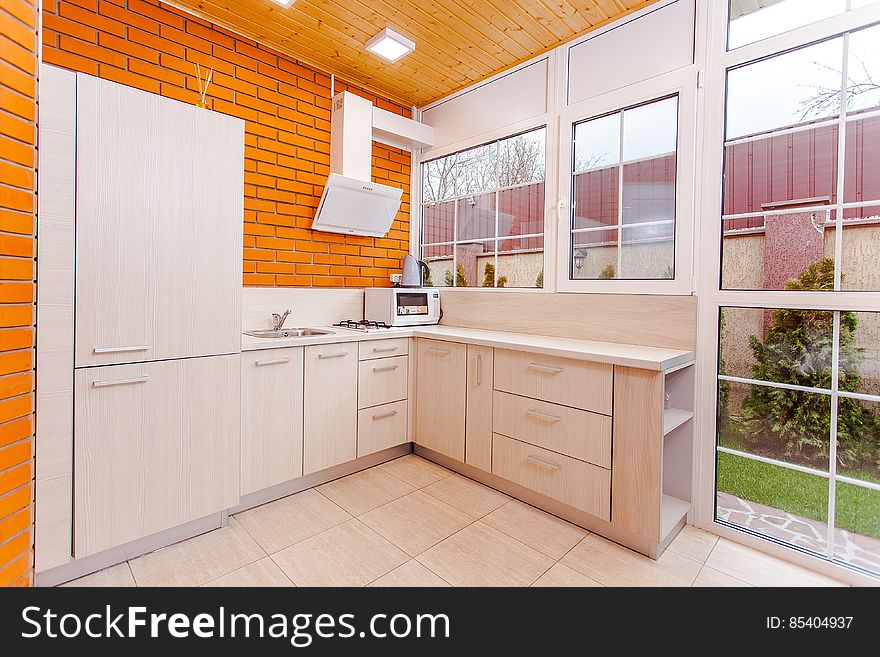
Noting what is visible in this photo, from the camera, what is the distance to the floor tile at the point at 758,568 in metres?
1.79

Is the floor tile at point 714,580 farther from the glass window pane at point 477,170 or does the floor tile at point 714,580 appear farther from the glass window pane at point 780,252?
the glass window pane at point 477,170

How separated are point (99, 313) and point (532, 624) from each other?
203cm

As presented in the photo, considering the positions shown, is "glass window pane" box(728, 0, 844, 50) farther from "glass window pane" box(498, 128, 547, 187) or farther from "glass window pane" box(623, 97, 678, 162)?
"glass window pane" box(498, 128, 547, 187)

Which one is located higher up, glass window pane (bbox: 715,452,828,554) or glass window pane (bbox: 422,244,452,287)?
glass window pane (bbox: 422,244,452,287)

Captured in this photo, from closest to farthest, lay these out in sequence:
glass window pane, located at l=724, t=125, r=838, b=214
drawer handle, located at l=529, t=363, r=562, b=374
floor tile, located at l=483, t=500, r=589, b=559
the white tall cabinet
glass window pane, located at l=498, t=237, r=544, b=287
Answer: the white tall cabinet
glass window pane, located at l=724, t=125, r=838, b=214
floor tile, located at l=483, t=500, r=589, b=559
drawer handle, located at l=529, t=363, r=562, b=374
glass window pane, located at l=498, t=237, r=544, b=287

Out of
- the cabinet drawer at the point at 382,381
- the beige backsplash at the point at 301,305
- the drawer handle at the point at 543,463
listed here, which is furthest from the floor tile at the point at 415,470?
the beige backsplash at the point at 301,305

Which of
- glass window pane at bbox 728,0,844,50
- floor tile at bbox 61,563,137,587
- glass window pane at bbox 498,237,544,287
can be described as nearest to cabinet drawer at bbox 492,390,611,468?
glass window pane at bbox 498,237,544,287

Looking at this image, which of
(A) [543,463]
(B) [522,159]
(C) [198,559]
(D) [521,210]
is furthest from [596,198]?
(C) [198,559]

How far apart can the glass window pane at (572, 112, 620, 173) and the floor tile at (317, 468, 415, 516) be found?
2.29 meters

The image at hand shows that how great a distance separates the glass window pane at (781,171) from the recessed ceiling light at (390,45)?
1965 mm

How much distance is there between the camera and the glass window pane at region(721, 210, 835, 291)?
1.88 meters

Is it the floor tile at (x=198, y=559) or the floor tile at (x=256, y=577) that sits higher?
the floor tile at (x=198, y=559)

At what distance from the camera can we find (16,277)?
4.64ft

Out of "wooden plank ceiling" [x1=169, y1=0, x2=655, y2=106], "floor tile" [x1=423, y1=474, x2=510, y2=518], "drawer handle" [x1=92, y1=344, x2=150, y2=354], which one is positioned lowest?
"floor tile" [x1=423, y1=474, x2=510, y2=518]
